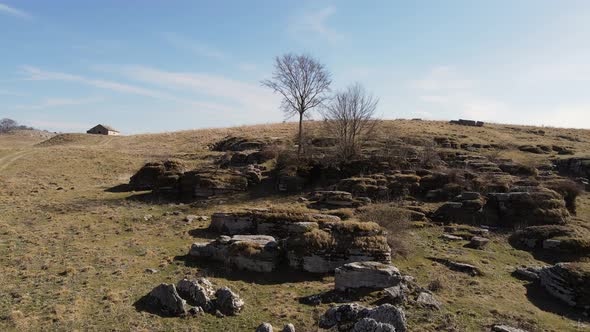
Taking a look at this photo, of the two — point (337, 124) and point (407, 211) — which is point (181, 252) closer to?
point (407, 211)

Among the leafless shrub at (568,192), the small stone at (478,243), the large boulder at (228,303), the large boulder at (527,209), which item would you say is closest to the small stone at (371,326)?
the large boulder at (228,303)

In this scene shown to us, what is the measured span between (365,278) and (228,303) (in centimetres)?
479

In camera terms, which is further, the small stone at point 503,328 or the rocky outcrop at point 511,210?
the rocky outcrop at point 511,210

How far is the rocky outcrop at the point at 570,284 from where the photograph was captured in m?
14.6

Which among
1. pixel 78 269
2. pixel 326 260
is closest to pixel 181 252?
pixel 78 269

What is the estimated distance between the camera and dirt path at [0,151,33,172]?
139 feet

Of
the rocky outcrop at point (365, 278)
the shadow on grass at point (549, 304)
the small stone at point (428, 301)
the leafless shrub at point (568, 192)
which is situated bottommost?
the shadow on grass at point (549, 304)

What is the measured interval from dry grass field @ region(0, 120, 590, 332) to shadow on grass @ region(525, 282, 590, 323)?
0.04 m

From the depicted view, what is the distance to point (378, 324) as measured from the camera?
10.7 meters

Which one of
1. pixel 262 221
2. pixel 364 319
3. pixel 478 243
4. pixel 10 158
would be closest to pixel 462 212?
pixel 478 243

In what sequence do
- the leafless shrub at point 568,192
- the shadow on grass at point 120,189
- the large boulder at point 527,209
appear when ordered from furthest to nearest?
1. the shadow on grass at point 120,189
2. the leafless shrub at point 568,192
3. the large boulder at point 527,209

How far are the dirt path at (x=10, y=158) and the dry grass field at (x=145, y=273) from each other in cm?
789

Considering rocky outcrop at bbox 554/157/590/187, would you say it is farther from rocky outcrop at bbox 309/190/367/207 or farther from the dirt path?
the dirt path

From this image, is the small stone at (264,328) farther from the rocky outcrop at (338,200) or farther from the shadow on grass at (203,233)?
the rocky outcrop at (338,200)
